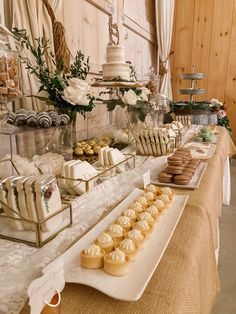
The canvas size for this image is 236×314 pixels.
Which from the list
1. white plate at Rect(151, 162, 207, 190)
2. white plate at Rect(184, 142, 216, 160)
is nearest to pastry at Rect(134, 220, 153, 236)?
white plate at Rect(151, 162, 207, 190)

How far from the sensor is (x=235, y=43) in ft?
12.9

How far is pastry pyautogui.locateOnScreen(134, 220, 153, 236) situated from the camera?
646mm

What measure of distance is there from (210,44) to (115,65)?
3290mm

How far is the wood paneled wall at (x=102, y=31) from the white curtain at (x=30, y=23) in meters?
0.37

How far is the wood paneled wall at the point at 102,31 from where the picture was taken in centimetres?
172

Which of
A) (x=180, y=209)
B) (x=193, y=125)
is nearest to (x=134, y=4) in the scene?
(x=193, y=125)

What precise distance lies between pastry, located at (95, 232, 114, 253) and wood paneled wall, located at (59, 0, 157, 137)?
108 cm

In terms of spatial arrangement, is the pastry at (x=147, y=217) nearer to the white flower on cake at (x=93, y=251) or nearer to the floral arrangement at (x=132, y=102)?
the white flower on cake at (x=93, y=251)

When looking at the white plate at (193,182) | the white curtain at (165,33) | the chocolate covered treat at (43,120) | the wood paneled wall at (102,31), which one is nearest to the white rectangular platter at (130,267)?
the white plate at (193,182)

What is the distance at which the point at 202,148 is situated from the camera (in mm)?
1641

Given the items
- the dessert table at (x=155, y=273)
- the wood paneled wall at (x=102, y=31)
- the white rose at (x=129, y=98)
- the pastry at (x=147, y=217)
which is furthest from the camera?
the wood paneled wall at (x=102, y=31)

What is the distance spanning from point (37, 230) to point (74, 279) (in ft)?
0.51

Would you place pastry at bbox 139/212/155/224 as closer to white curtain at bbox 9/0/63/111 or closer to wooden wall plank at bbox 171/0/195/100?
white curtain at bbox 9/0/63/111

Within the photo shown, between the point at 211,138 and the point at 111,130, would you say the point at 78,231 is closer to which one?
the point at 111,130
